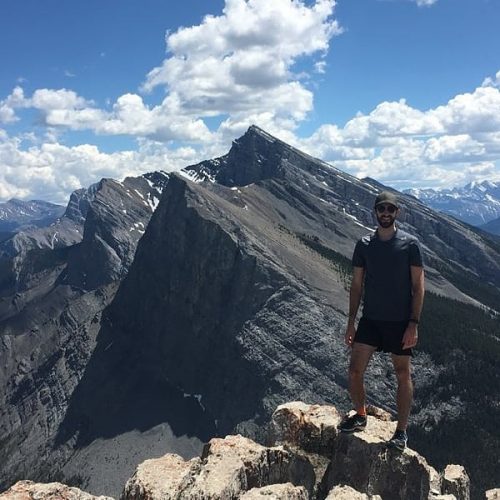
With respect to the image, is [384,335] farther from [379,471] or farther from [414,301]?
[379,471]

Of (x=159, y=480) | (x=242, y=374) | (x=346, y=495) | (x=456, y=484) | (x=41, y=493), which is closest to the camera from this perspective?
(x=346, y=495)

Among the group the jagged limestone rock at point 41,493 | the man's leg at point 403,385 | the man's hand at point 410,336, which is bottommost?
the jagged limestone rock at point 41,493

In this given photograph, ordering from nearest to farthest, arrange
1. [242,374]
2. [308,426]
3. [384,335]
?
[384,335], [308,426], [242,374]

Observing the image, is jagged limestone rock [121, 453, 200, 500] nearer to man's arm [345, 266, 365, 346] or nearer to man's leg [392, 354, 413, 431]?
man's arm [345, 266, 365, 346]

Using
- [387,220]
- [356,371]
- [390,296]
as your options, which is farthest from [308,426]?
[387,220]

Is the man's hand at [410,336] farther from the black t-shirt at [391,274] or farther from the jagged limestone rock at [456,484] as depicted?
the jagged limestone rock at [456,484]

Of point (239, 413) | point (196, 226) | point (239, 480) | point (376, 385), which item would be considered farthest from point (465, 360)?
point (239, 480)

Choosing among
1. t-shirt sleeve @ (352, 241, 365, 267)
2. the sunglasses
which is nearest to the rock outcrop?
t-shirt sleeve @ (352, 241, 365, 267)

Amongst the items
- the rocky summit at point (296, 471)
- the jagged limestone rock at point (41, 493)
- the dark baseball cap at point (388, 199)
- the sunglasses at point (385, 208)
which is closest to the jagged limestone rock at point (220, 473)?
the rocky summit at point (296, 471)

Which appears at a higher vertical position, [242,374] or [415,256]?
[415,256]
